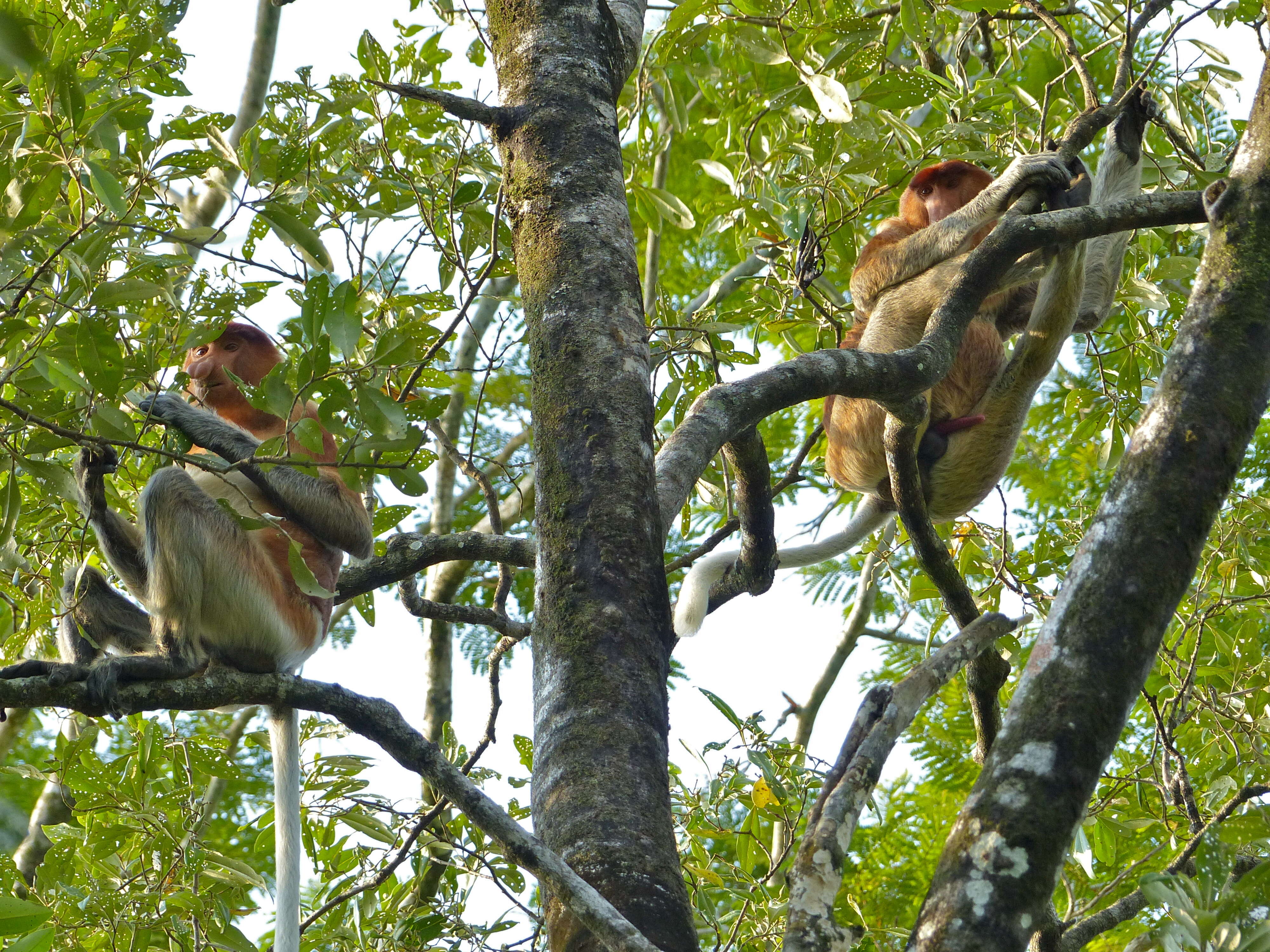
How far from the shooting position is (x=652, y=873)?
4.77 ft

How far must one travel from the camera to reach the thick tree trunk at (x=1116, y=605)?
1252mm

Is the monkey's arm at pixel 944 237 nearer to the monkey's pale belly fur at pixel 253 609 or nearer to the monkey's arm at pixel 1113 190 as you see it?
the monkey's arm at pixel 1113 190

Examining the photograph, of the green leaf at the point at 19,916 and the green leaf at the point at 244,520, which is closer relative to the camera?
the green leaf at the point at 19,916

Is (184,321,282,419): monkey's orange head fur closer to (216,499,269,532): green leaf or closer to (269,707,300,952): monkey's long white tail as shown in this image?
(269,707,300,952): monkey's long white tail

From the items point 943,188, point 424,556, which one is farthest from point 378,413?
point 943,188

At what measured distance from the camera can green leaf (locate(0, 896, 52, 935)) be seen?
1.46 metres

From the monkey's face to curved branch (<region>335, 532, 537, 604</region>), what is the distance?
3.30ft

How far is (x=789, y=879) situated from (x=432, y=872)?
9.27 ft

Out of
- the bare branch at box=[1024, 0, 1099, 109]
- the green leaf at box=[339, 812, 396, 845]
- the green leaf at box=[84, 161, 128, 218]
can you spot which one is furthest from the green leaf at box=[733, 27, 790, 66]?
the green leaf at box=[339, 812, 396, 845]

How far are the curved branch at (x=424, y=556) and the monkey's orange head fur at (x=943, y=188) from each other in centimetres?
220

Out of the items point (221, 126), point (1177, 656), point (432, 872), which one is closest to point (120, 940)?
point (432, 872)

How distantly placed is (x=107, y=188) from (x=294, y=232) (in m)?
0.61

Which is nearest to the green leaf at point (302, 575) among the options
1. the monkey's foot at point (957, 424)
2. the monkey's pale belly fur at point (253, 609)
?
the monkey's pale belly fur at point (253, 609)

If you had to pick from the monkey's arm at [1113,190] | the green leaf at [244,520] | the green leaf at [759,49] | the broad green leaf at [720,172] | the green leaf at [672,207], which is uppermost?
the broad green leaf at [720,172]
